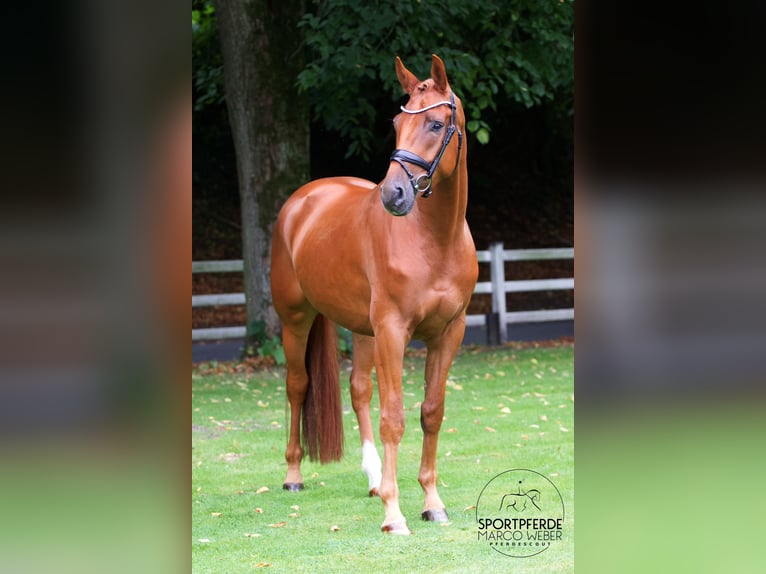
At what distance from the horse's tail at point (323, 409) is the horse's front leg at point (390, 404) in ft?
3.18

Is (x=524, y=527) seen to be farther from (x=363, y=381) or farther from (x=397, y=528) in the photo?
(x=363, y=381)

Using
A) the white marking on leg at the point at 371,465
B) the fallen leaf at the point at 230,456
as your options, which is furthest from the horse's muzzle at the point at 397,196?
the fallen leaf at the point at 230,456

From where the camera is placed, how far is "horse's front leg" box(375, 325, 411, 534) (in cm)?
427

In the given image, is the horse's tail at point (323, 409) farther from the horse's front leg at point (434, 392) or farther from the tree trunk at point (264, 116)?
the tree trunk at point (264, 116)

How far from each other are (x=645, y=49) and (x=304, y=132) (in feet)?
26.4

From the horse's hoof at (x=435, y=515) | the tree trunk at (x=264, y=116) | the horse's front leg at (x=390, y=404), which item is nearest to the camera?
the horse's front leg at (x=390, y=404)

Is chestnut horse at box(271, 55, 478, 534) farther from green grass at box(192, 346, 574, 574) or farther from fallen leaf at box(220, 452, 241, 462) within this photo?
fallen leaf at box(220, 452, 241, 462)

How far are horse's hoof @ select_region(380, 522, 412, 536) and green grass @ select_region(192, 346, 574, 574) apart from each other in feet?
0.14

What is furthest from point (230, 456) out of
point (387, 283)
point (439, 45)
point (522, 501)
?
point (439, 45)

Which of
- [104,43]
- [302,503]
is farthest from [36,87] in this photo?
[302,503]

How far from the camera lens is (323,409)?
5.28 m

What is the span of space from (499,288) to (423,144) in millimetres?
7732

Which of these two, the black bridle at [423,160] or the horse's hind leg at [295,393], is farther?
the horse's hind leg at [295,393]

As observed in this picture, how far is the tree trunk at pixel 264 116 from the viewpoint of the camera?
8977 mm
